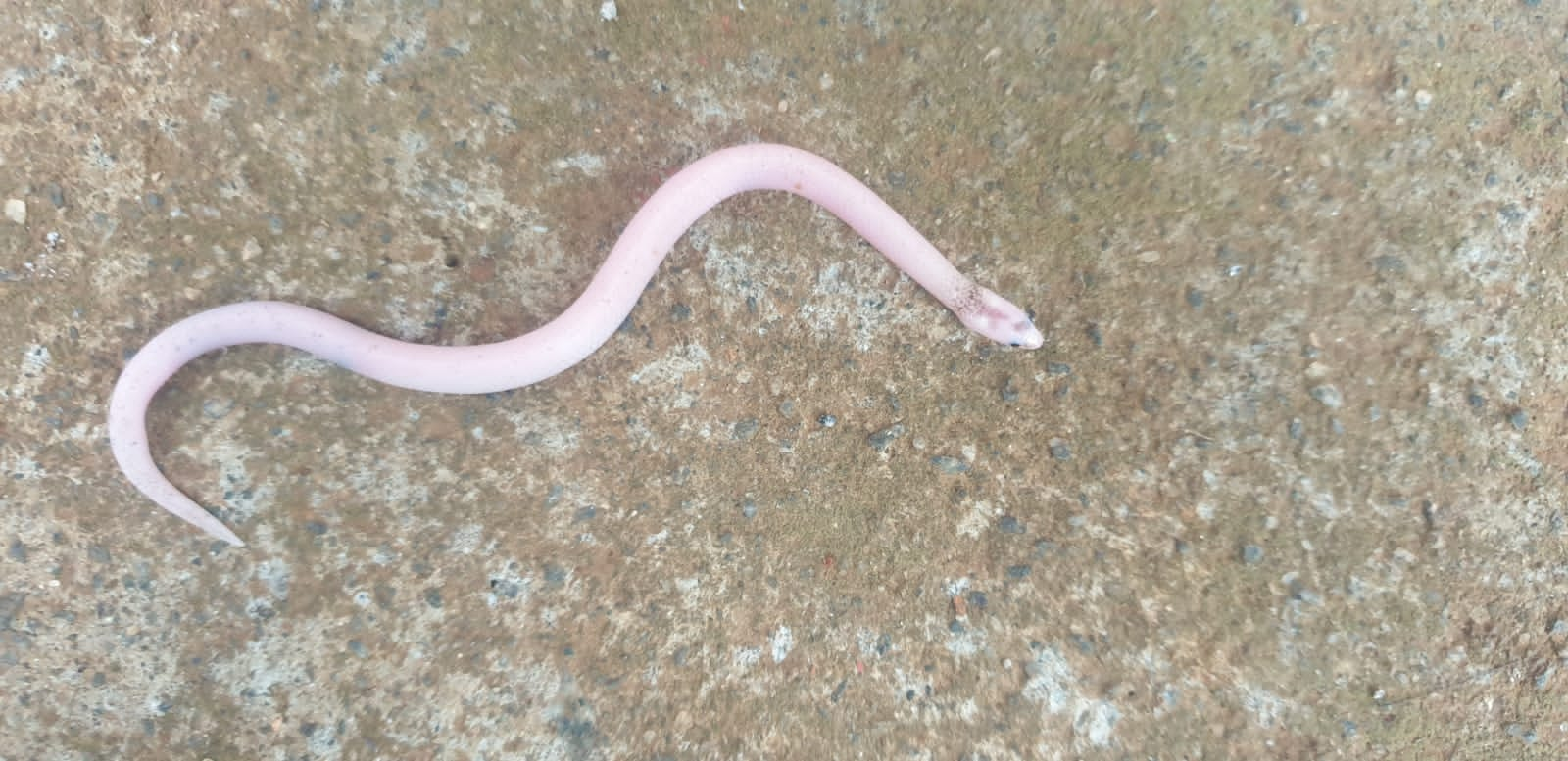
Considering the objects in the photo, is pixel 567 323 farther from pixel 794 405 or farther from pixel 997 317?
pixel 997 317

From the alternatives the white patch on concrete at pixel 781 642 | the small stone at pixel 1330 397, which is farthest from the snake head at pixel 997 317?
the white patch on concrete at pixel 781 642

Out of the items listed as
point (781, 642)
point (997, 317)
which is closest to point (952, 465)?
point (997, 317)

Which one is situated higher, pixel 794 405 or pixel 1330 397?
pixel 794 405

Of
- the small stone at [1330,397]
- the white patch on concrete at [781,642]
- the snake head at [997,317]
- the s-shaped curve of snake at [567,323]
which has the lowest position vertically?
the small stone at [1330,397]

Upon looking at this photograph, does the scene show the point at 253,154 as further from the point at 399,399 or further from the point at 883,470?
the point at 883,470

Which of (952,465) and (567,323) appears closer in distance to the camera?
(567,323)

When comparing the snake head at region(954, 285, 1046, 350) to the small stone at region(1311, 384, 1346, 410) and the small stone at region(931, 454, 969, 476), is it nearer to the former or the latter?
the small stone at region(931, 454, 969, 476)

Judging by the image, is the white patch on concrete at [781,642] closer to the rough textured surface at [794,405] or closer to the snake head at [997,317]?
the rough textured surface at [794,405]
